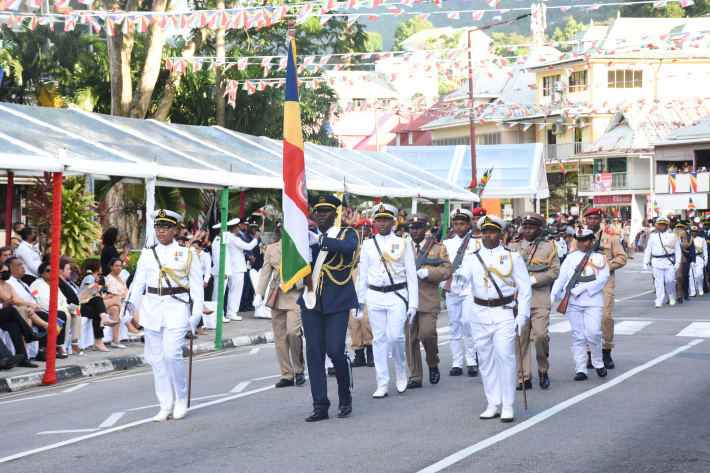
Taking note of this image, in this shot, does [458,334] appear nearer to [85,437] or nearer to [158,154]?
[85,437]

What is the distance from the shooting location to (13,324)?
13352 mm

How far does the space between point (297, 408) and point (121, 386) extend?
338 cm

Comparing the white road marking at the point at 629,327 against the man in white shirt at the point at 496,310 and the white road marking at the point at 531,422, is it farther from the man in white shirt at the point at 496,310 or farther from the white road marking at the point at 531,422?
the man in white shirt at the point at 496,310

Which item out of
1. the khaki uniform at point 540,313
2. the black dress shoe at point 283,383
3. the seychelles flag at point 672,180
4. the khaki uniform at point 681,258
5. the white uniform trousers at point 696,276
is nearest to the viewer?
the khaki uniform at point 540,313

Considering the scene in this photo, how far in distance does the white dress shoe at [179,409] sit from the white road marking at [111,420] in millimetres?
613

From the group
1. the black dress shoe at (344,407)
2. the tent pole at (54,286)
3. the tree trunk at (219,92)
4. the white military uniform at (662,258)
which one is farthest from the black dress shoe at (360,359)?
the tree trunk at (219,92)

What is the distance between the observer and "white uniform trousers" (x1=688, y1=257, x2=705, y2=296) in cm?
2752

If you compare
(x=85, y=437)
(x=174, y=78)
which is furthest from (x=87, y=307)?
(x=174, y=78)

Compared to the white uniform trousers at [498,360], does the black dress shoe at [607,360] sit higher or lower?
lower

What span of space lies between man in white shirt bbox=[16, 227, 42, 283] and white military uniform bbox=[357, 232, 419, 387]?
7.02 m

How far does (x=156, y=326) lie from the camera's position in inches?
371

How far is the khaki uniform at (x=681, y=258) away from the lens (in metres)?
25.3

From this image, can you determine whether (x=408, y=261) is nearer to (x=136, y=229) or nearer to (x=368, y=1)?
(x=368, y=1)

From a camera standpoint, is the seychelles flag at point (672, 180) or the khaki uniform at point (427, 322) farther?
the seychelles flag at point (672, 180)
